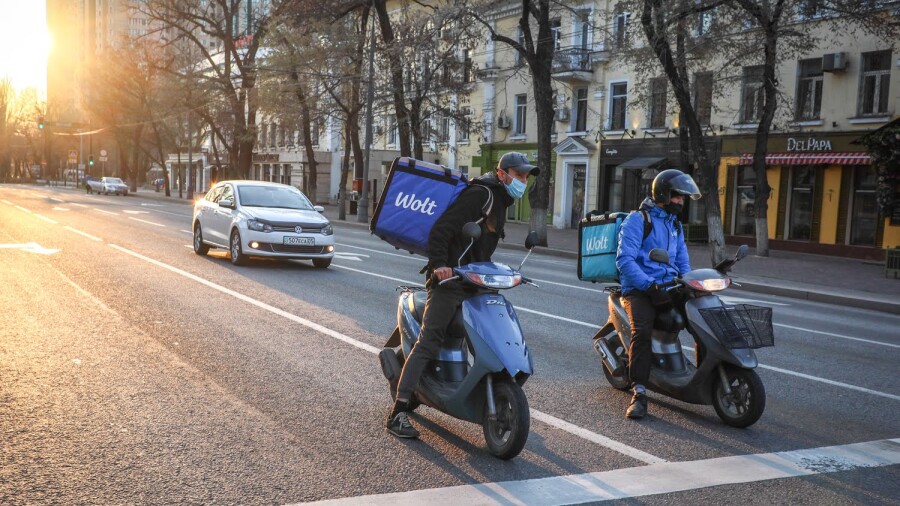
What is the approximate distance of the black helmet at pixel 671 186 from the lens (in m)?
5.80

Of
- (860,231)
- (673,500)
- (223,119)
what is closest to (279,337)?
(673,500)

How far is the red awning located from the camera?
2565 centimetres

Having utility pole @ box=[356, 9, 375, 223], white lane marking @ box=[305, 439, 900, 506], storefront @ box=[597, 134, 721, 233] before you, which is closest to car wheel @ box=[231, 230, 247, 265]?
white lane marking @ box=[305, 439, 900, 506]

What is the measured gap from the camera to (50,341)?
7.80m

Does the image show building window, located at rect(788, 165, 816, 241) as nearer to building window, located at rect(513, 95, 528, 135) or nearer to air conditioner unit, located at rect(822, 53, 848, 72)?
air conditioner unit, located at rect(822, 53, 848, 72)

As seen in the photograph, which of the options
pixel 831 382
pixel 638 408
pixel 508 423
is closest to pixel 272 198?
pixel 831 382

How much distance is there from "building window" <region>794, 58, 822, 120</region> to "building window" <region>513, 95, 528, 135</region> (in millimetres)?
15012

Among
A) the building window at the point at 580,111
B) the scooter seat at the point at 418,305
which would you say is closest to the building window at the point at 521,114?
the building window at the point at 580,111

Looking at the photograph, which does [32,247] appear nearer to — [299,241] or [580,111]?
[299,241]

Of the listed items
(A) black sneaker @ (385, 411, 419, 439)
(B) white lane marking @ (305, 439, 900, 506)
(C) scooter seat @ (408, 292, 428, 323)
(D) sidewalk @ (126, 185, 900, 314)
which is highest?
(C) scooter seat @ (408, 292, 428, 323)

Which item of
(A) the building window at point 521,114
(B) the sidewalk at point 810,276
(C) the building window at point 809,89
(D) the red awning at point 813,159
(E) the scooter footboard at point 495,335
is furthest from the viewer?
(A) the building window at point 521,114

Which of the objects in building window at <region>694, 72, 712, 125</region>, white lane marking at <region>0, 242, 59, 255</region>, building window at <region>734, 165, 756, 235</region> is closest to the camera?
white lane marking at <region>0, 242, 59, 255</region>

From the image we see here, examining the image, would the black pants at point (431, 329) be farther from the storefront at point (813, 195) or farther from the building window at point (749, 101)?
the building window at point (749, 101)

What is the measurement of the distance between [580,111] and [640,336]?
33.2m
